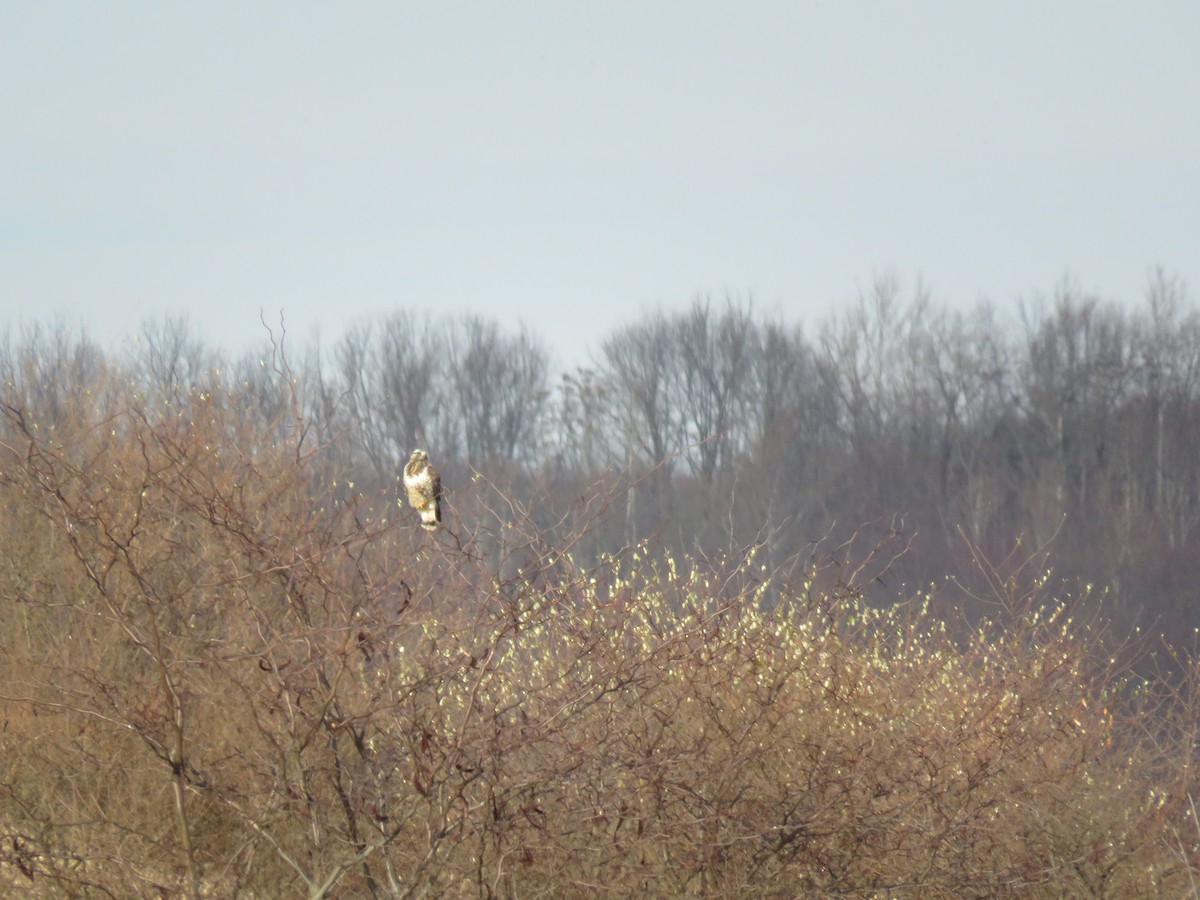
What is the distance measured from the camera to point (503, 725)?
484cm

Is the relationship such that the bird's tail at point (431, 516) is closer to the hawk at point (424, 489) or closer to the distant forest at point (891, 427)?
the hawk at point (424, 489)

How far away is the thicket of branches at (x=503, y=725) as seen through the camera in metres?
4.65

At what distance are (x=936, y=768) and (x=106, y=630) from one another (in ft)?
28.4

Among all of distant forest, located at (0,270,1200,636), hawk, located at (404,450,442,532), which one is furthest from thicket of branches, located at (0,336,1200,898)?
→ distant forest, located at (0,270,1200,636)

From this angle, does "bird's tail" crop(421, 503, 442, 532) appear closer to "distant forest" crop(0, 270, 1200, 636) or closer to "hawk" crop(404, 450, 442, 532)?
"hawk" crop(404, 450, 442, 532)

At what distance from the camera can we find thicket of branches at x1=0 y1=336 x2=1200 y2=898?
183 inches

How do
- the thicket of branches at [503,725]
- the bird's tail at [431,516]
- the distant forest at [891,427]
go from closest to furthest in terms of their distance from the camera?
the thicket of branches at [503,725] < the bird's tail at [431,516] < the distant forest at [891,427]

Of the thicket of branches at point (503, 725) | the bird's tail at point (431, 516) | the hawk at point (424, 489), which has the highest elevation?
the hawk at point (424, 489)

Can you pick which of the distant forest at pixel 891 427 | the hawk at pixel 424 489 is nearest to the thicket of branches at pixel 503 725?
the hawk at pixel 424 489

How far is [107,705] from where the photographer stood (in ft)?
15.8

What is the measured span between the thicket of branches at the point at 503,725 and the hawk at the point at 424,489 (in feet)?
0.25

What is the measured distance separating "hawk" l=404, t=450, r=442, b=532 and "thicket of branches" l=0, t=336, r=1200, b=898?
8 cm

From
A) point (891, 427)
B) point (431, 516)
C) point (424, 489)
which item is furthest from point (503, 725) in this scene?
point (891, 427)

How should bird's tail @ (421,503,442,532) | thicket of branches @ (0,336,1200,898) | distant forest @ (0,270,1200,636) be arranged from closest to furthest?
thicket of branches @ (0,336,1200,898) → bird's tail @ (421,503,442,532) → distant forest @ (0,270,1200,636)
